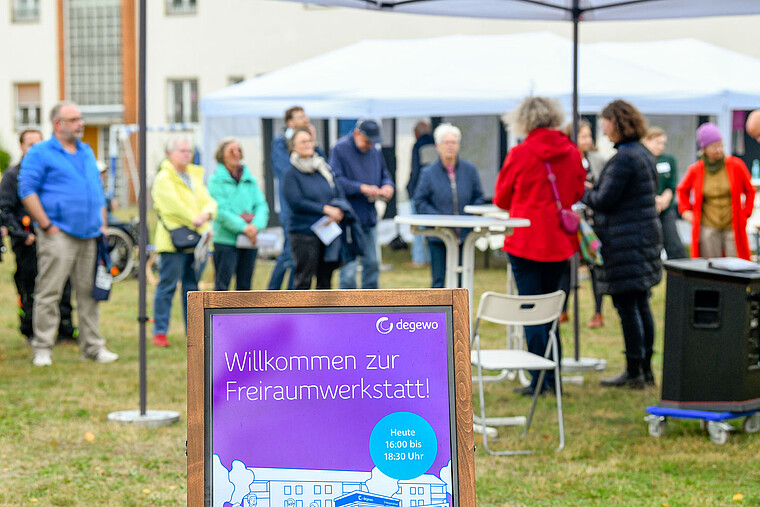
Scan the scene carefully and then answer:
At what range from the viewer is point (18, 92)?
33.3 metres

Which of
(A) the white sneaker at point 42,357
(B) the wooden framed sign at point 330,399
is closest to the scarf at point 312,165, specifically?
(A) the white sneaker at point 42,357

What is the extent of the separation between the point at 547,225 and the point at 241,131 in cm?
1116

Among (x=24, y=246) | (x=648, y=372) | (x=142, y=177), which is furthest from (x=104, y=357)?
(x=648, y=372)

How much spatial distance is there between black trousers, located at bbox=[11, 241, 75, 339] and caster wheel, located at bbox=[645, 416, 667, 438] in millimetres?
5066

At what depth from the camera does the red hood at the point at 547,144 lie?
22.2ft

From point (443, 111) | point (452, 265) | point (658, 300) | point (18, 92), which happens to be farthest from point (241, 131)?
point (18, 92)

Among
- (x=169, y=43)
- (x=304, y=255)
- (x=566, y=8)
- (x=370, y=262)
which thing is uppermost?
(x=169, y=43)

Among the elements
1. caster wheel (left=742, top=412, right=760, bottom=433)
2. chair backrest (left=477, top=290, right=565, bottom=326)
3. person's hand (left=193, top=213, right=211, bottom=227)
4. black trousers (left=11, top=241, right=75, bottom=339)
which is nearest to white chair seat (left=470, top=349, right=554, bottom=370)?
chair backrest (left=477, top=290, right=565, bottom=326)

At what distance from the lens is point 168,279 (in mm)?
8883

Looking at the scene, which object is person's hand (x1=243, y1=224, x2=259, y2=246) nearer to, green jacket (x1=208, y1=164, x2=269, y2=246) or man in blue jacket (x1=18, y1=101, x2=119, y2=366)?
green jacket (x1=208, y1=164, x2=269, y2=246)

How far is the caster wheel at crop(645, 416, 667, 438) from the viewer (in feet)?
19.7

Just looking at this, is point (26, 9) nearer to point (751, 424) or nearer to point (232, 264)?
point (232, 264)

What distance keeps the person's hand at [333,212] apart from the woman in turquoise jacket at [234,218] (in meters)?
0.89

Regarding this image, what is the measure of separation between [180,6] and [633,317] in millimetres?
24883
